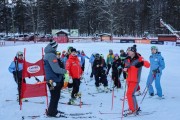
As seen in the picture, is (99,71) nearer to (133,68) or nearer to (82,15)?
(133,68)

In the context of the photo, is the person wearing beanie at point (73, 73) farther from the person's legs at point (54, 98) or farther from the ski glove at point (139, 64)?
the ski glove at point (139, 64)

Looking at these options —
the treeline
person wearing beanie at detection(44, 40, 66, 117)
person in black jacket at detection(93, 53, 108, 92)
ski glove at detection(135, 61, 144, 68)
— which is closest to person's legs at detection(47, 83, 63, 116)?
person wearing beanie at detection(44, 40, 66, 117)

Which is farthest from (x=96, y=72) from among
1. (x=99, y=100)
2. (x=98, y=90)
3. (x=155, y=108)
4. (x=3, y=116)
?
(x=3, y=116)

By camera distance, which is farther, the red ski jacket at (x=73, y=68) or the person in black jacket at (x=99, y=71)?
the person in black jacket at (x=99, y=71)

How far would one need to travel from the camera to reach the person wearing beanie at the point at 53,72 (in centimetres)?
762

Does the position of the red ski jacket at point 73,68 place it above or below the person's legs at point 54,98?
above

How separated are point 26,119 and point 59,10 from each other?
68709 millimetres

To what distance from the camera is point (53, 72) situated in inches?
307

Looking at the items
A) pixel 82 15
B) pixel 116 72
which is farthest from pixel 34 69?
pixel 82 15

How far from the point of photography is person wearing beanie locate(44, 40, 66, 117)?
7617 millimetres

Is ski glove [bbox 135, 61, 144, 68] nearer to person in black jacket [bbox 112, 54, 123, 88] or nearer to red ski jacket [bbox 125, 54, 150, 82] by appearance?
red ski jacket [bbox 125, 54, 150, 82]

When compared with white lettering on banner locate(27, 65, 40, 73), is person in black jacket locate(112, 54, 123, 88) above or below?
below

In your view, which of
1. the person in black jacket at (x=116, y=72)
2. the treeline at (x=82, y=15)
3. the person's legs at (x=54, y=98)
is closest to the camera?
the person's legs at (x=54, y=98)

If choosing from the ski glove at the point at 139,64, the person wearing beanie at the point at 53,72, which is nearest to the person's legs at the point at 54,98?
the person wearing beanie at the point at 53,72
